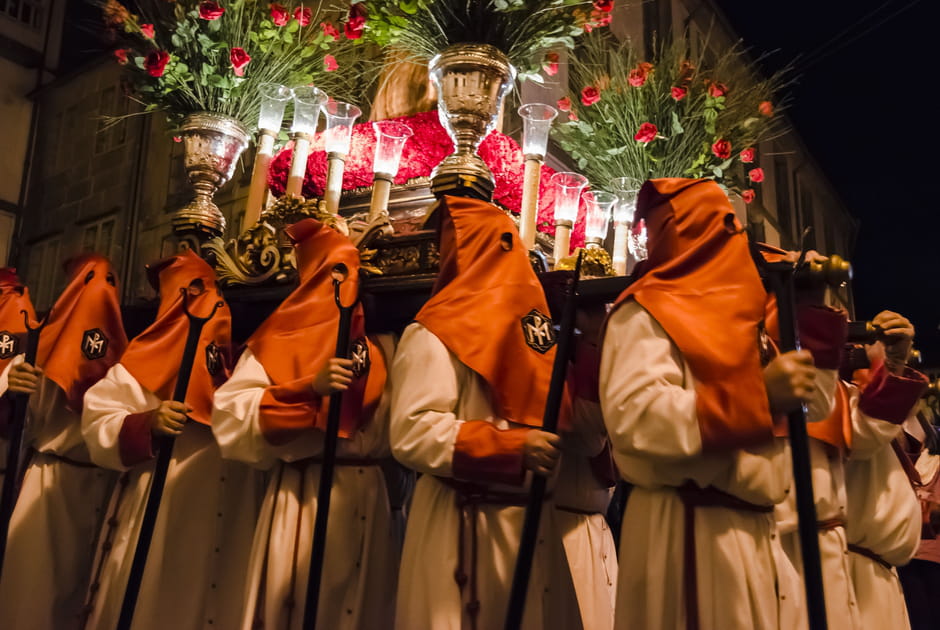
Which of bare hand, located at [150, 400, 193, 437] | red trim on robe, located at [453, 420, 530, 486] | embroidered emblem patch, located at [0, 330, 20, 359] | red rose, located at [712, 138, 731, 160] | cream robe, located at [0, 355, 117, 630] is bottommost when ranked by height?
cream robe, located at [0, 355, 117, 630]

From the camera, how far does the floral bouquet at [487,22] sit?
167 inches

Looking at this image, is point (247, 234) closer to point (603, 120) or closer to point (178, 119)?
point (178, 119)

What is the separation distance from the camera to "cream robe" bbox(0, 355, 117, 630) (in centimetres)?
424

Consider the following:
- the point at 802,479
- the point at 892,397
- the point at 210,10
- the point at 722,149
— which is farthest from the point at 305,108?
the point at 802,479

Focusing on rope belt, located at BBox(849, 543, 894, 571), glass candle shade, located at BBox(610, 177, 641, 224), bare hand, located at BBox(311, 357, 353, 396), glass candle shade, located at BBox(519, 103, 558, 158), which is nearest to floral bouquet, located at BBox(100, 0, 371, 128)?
glass candle shade, located at BBox(519, 103, 558, 158)

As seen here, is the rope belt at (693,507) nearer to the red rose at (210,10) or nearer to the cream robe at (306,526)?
the cream robe at (306,526)

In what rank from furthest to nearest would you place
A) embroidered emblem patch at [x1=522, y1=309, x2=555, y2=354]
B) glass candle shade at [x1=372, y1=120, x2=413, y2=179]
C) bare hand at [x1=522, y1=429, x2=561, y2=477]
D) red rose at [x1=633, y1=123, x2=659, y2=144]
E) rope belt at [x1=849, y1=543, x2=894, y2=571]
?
red rose at [x1=633, y1=123, x2=659, y2=144] → glass candle shade at [x1=372, y1=120, x2=413, y2=179] → rope belt at [x1=849, y1=543, x2=894, y2=571] → embroidered emblem patch at [x1=522, y1=309, x2=555, y2=354] → bare hand at [x1=522, y1=429, x2=561, y2=477]

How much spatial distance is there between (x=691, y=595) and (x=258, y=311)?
9.36 feet

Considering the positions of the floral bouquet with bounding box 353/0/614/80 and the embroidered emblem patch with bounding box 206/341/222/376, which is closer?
the embroidered emblem patch with bounding box 206/341/222/376

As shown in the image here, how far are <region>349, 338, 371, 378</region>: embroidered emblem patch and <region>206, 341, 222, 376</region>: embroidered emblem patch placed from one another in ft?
2.67

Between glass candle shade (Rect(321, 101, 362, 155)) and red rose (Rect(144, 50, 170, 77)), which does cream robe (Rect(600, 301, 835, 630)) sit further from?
red rose (Rect(144, 50, 170, 77))

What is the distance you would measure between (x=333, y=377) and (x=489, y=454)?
0.72 meters

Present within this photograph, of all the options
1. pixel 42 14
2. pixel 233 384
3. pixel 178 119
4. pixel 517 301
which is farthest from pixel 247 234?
pixel 42 14

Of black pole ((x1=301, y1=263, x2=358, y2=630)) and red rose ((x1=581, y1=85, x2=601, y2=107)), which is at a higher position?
red rose ((x1=581, y1=85, x2=601, y2=107))
